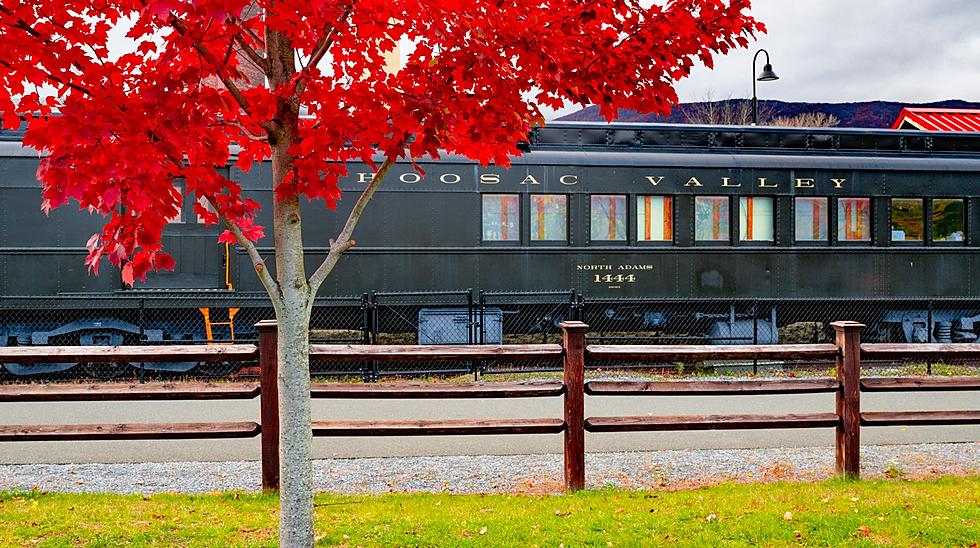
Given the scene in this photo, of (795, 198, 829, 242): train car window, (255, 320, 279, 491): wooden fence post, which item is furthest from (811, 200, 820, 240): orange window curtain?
(255, 320, 279, 491): wooden fence post

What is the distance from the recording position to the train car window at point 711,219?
14.4 m

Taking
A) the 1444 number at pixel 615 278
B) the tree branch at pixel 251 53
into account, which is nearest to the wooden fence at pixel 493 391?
the tree branch at pixel 251 53

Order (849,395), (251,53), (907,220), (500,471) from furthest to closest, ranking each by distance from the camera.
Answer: (907,220)
(500,471)
(849,395)
(251,53)

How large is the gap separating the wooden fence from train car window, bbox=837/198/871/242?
28.1ft

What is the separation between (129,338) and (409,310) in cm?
462

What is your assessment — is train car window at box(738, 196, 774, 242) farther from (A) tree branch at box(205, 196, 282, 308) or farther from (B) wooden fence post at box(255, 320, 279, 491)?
(A) tree branch at box(205, 196, 282, 308)

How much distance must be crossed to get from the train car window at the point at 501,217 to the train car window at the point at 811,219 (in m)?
5.21

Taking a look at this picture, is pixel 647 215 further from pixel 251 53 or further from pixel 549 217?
pixel 251 53

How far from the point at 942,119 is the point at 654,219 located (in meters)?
15.5

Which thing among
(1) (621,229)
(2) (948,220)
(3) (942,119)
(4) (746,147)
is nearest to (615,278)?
(1) (621,229)

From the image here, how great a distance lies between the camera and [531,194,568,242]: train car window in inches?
549

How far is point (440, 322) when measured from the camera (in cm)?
1378

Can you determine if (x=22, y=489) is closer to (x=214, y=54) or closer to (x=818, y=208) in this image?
(x=214, y=54)

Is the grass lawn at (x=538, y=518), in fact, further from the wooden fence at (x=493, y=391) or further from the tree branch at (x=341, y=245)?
the tree branch at (x=341, y=245)
